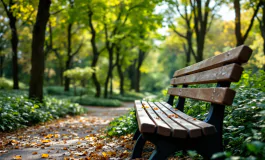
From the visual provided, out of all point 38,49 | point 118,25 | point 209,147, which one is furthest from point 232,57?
point 118,25

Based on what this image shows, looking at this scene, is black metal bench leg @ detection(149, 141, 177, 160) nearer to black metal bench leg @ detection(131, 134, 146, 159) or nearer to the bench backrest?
the bench backrest

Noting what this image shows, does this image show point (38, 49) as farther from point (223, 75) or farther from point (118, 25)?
point (118, 25)

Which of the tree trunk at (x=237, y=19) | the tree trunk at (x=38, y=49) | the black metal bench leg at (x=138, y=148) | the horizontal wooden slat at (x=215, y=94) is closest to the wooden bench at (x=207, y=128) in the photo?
the horizontal wooden slat at (x=215, y=94)

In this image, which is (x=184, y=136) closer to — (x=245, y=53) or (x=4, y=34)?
(x=245, y=53)

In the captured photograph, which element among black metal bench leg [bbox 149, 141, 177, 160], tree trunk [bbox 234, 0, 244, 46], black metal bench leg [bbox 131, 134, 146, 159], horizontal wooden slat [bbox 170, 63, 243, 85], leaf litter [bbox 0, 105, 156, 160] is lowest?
leaf litter [bbox 0, 105, 156, 160]

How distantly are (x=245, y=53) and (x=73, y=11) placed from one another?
50.5ft

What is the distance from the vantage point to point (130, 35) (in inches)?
799

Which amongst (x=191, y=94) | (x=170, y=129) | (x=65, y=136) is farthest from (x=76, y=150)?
(x=170, y=129)

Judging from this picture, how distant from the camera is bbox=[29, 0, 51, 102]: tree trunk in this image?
880 centimetres

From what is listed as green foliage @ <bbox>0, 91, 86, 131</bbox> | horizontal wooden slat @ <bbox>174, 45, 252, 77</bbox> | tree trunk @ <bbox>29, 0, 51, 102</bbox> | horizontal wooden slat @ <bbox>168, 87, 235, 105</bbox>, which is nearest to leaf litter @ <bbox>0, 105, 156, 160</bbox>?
green foliage @ <bbox>0, 91, 86, 131</bbox>

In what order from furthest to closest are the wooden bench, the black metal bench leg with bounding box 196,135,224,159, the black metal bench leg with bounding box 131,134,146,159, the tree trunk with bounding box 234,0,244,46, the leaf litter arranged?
the tree trunk with bounding box 234,0,244,46
the leaf litter
the black metal bench leg with bounding box 131,134,146,159
the black metal bench leg with bounding box 196,135,224,159
the wooden bench

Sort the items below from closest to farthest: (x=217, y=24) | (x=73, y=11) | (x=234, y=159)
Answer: (x=234, y=159)
(x=73, y=11)
(x=217, y=24)

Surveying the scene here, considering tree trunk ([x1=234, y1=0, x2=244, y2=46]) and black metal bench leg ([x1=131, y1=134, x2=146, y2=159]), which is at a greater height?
tree trunk ([x1=234, y1=0, x2=244, y2=46])

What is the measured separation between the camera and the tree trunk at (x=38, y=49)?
880 centimetres
